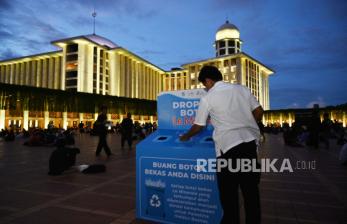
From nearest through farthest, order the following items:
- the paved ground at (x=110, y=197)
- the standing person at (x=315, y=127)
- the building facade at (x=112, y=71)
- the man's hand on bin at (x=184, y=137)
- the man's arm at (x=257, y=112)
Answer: the man's arm at (x=257, y=112)
the man's hand on bin at (x=184, y=137)
the paved ground at (x=110, y=197)
the standing person at (x=315, y=127)
the building facade at (x=112, y=71)

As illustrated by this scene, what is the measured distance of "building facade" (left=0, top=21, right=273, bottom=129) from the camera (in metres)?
68.1

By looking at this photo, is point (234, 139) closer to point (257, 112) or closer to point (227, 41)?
point (257, 112)

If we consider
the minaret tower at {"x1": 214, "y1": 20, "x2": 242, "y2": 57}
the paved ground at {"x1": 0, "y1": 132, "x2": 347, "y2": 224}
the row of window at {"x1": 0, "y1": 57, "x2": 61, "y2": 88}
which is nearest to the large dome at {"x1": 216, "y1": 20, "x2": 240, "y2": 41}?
the minaret tower at {"x1": 214, "y1": 20, "x2": 242, "y2": 57}

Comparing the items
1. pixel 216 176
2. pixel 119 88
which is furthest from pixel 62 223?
pixel 119 88

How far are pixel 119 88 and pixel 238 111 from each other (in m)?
77.8

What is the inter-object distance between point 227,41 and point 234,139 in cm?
10054

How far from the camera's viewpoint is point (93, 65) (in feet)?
230

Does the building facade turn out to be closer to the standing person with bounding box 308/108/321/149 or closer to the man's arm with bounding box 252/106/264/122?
the standing person with bounding box 308/108/321/149

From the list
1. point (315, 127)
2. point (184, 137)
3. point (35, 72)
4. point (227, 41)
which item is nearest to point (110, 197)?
point (184, 137)

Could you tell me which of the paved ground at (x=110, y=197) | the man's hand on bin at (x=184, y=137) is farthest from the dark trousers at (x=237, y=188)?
the paved ground at (x=110, y=197)

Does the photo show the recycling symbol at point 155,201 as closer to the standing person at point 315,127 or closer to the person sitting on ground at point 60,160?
the person sitting on ground at point 60,160

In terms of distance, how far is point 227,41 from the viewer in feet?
Result: 319

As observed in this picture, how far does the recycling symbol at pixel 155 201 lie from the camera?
10.00 ft

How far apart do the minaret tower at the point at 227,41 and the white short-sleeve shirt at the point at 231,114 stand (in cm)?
9814
